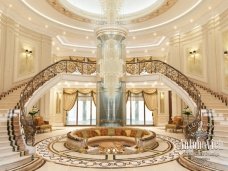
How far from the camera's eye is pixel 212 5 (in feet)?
31.4

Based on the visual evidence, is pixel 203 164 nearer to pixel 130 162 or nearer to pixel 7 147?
pixel 130 162

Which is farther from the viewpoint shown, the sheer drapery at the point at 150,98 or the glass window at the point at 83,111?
the glass window at the point at 83,111

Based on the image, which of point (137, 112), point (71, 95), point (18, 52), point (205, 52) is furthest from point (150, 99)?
point (18, 52)

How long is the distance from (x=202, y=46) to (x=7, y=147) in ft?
32.6

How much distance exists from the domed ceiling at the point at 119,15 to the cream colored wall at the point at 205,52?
41 cm

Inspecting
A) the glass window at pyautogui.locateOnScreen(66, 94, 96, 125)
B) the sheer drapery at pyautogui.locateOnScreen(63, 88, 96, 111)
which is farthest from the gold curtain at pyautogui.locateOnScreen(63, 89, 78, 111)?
the glass window at pyautogui.locateOnScreen(66, 94, 96, 125)

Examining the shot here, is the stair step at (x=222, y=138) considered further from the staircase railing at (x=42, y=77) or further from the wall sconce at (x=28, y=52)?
the wall sconce at (x=28, y=52)

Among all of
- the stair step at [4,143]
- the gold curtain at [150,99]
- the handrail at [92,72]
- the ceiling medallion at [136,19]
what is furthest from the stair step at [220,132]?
the gold curtain at [150,99]

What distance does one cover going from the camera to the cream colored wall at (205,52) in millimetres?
9789

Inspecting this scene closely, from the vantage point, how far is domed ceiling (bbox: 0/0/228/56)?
967 cm

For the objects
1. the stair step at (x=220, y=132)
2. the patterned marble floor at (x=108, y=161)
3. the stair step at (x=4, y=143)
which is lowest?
the patterned marble floor at (x=108, y=161)

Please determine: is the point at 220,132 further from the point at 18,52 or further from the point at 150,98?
the point at 18,52

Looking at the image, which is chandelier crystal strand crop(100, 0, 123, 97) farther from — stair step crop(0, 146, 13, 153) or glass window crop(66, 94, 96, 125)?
glass window crop(66, 94, 96, 125)

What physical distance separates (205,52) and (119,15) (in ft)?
15.7
